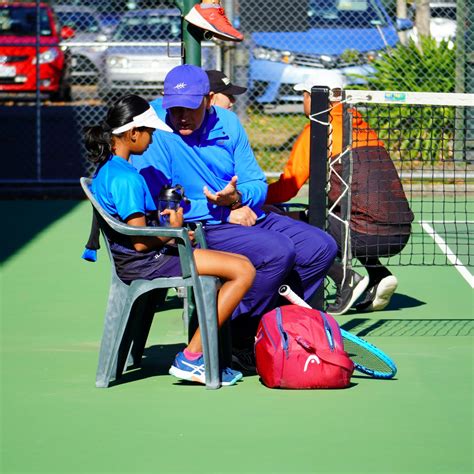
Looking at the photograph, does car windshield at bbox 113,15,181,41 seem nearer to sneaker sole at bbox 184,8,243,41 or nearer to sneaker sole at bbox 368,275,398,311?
sneaker sole at bbox 368,275,398,311

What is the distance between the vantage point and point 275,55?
1502 centimetres

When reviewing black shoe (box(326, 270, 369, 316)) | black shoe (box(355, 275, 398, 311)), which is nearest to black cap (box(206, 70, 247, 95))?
black shoe (box(326, 270, 369, 316))

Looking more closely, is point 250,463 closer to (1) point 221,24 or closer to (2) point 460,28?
(1) point 221,24

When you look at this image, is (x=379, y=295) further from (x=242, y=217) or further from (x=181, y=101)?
(x=181, y=101)

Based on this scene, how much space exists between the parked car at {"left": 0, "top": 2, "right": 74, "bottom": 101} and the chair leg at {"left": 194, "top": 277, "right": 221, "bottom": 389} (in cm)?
1291

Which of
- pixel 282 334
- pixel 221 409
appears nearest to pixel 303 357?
pixel 282 334

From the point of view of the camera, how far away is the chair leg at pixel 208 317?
5.68 meters

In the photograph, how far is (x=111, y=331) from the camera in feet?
19.0

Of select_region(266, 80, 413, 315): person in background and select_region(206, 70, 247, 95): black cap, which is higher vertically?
select_region(206, 70, 247, 95): black cap

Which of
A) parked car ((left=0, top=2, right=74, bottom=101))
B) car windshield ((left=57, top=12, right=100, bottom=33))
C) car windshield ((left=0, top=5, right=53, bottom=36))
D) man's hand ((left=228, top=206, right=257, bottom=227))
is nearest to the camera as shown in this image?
man's hand ((left=228, top=206, right=257, bottom=227))

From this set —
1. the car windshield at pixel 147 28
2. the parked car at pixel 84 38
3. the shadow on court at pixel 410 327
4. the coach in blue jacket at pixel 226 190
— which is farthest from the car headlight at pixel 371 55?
the coach in blue jacket at pixel 226 190

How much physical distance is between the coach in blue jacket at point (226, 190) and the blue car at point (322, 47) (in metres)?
8.35

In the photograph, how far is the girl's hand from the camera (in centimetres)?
584

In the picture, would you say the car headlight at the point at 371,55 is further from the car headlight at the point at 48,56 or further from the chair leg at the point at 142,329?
the chair leg at the point at 142,329
